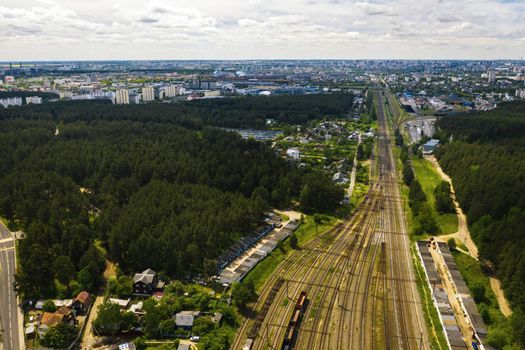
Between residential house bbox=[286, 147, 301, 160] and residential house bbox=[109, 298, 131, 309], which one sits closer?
residential house bbox=[109, 298, 131, 309]

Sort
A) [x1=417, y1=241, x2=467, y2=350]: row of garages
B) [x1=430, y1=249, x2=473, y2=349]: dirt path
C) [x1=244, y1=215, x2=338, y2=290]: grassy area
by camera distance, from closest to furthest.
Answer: [x1=417, y1=241, x2=467, y2=350]: row of garages → [x1=430, y1=249, x2=473, y2=349]: dirt path → [x1=244, y1=215, x2=338, y2=290]: grassy area

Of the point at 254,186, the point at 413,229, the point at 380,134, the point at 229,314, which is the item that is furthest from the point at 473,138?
the point at 229,314

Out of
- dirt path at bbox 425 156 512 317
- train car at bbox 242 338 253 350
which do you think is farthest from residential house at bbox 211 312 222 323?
dirt path at bbox 425 156 512 317

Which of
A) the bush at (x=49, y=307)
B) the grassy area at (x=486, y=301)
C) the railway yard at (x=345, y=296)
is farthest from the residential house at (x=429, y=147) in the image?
the bush at (x=49, y=307)

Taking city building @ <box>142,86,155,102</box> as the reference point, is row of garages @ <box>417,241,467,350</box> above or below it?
below

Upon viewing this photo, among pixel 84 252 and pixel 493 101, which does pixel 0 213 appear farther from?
pixel 493 101

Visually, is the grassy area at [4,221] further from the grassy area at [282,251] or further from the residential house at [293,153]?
the residential house at [293,153]

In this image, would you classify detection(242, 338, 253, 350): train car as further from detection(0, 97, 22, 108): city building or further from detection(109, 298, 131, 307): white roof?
detection(0, 97, 22, 108): city building

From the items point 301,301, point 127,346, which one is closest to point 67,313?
point 127,346
